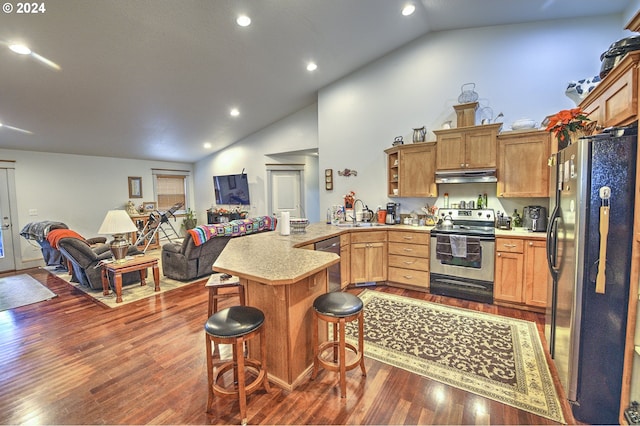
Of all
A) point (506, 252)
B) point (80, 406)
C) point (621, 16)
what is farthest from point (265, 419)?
point (621, 16)

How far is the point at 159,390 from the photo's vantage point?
Result: 206cm

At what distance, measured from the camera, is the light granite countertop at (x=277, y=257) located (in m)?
1.79

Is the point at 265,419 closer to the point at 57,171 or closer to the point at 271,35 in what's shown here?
the point at 271,35

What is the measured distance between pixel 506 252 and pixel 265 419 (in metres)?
3.19

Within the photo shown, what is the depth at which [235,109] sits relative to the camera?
549cm

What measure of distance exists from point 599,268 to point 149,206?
8795 mm

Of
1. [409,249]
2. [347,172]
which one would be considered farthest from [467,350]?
[347,172]

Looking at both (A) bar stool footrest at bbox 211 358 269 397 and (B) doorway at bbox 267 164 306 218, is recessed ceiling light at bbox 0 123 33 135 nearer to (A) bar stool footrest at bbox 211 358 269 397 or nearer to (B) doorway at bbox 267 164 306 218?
(B) doorway at bbox 267 164 306 218

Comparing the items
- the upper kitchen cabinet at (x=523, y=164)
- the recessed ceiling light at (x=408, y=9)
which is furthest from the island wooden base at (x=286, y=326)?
the recessed ceiling light at (x=408, y=9)

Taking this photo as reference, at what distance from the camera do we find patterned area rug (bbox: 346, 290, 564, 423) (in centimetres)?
200

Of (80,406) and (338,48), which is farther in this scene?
(338,48)

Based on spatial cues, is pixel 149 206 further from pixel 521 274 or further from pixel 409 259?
pixel 521 274

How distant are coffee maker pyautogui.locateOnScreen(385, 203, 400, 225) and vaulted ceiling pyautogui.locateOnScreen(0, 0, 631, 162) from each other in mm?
2547

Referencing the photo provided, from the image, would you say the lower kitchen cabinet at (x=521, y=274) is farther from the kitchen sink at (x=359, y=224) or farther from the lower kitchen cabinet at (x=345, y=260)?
the lower kitchen cabinet at (x=345, y=260)
